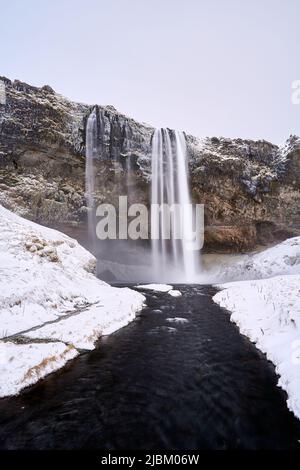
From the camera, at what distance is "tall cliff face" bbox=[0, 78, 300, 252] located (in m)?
35.2

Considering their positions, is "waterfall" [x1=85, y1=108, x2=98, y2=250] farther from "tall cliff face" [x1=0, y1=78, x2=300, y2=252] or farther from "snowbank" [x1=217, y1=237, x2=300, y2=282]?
"snowbank" [x1=217, y1=237, x2=300, y2=282]

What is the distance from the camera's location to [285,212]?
1777 inches

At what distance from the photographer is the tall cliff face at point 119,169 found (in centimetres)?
3516

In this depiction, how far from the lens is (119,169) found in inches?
1586

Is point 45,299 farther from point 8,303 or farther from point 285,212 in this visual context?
point 285,212

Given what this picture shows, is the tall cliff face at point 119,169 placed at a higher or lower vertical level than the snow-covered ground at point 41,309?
higher

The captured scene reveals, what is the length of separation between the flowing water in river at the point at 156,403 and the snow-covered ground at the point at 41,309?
2.10 feet

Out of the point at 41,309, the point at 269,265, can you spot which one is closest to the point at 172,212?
the point at 269,265

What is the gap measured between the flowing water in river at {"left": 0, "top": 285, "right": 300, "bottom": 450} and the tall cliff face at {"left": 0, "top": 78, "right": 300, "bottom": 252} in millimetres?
31929

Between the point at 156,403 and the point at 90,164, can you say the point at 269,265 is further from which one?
the point at 156,403

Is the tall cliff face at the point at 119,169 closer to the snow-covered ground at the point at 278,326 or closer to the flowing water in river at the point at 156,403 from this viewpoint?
the snow-covered ground at the point at 278,326

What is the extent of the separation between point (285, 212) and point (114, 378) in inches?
1787

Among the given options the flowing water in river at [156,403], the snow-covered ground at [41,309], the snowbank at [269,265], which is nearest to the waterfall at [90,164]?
the snow-covered ground at [41,309]

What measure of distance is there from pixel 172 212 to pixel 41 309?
3344 cm
